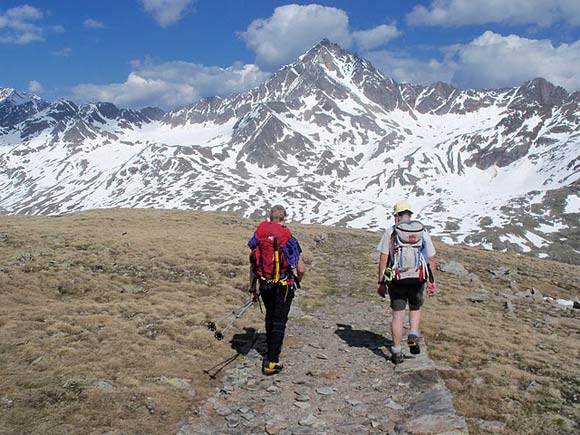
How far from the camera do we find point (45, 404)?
9.34 metres

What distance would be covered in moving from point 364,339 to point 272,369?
389cm

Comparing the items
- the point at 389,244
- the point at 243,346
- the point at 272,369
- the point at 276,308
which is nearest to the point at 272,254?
the point at 276,308

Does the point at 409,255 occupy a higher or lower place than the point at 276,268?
higher

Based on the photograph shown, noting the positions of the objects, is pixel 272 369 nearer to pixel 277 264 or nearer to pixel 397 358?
pixel 277 264

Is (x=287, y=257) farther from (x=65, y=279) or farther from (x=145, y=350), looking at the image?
(x=65, y=279)

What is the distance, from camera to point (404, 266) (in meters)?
11.6

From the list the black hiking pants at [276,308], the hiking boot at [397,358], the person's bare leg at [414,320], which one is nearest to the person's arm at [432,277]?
the person's bare leg at [414,320]

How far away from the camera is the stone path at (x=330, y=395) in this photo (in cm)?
909


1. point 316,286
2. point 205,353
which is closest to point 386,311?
point 316,286

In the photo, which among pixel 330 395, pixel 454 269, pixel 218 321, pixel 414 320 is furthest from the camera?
pixel 454 269

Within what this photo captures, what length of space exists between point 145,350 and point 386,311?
9925mm

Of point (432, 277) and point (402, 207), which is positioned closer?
point (432, 277)

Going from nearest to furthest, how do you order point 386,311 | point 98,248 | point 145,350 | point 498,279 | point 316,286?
point 145,350 < point 386,311 < point 316,286 < point 98,248 < point 498,279

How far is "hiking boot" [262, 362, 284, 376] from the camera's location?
11633 mm
